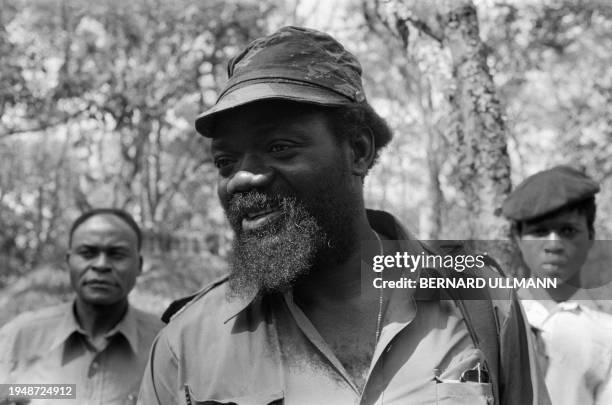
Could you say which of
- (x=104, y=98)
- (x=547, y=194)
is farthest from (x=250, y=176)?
(x=104, y=98)

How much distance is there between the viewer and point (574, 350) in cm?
284

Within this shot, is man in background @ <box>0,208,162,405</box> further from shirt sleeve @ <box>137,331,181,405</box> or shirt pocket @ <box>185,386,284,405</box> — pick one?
shirt pocket @ <box>185,386,284,405</box>

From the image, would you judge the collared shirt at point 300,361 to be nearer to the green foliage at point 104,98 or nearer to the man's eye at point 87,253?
the man's eye at point 87,253

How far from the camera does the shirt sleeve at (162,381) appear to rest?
6.59 feet

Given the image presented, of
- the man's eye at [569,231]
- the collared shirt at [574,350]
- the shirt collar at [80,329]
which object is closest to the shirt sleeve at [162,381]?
the collared shirt at [574,350]

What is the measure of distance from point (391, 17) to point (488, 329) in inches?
105

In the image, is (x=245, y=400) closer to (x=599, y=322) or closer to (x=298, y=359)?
(x=298, y=359)

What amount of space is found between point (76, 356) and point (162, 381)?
88.6 inches

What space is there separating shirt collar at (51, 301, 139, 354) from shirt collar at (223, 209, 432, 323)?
2119 mm

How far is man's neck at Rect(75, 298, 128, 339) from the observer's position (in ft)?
13.7

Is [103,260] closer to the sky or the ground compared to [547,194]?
closer to the sky

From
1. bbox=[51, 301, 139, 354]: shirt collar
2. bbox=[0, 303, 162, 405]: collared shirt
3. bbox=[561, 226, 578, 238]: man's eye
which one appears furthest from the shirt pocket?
bbox=[51, 301, 139, 354]: shirt collar

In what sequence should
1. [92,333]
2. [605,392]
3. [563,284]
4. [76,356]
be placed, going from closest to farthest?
[605,392] < [563,284] < [76,356] < [92,333]

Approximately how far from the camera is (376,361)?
1970 millimetres
